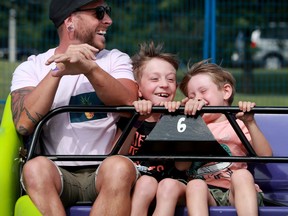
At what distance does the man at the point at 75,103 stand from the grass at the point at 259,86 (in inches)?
227

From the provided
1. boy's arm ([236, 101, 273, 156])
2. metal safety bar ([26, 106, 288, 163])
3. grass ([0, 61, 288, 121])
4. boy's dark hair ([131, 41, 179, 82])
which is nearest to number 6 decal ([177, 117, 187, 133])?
metal safety bar ([26, 106, 288, 163])

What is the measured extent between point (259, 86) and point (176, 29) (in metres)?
1.42

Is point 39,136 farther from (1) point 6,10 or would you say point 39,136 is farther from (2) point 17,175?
(1) point 6,10

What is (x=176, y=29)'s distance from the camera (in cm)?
1022

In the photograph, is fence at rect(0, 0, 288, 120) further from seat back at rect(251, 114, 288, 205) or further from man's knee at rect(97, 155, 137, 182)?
man's knee at rect(97, 155, 137, 182)

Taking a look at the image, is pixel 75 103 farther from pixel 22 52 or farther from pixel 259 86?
pixel 259 86

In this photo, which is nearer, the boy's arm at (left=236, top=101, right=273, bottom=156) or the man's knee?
the man's knee

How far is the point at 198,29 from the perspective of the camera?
1034 centimetres

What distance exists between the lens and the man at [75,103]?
141 inches

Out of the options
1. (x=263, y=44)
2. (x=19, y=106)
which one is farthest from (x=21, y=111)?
(x=263, y=44)

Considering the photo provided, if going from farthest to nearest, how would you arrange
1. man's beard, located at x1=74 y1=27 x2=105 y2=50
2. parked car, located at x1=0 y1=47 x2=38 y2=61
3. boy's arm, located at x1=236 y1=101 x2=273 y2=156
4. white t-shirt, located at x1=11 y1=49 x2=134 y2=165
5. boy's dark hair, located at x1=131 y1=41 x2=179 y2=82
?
1. parked car, located at x1=0 y1=47 x2=38 y2=61
2. boy's dark hair, located at x1=131 y1=41 x2=179 y2=82
3. man's beard, located at x1=74 y1=27 x2=105 y2=50
4. white t-shirt, located at x1=11 y1=49 x2=134 y2=165
5. boy's arm, located at x1=236 y1=101 x2=273 y2=156

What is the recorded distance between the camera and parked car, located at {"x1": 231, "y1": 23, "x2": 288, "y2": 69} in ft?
36.4

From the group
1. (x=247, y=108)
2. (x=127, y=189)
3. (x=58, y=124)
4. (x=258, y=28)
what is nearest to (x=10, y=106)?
(x=58, y=124)

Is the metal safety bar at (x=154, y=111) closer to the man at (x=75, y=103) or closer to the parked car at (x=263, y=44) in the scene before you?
the man at (x=75, y=103)
